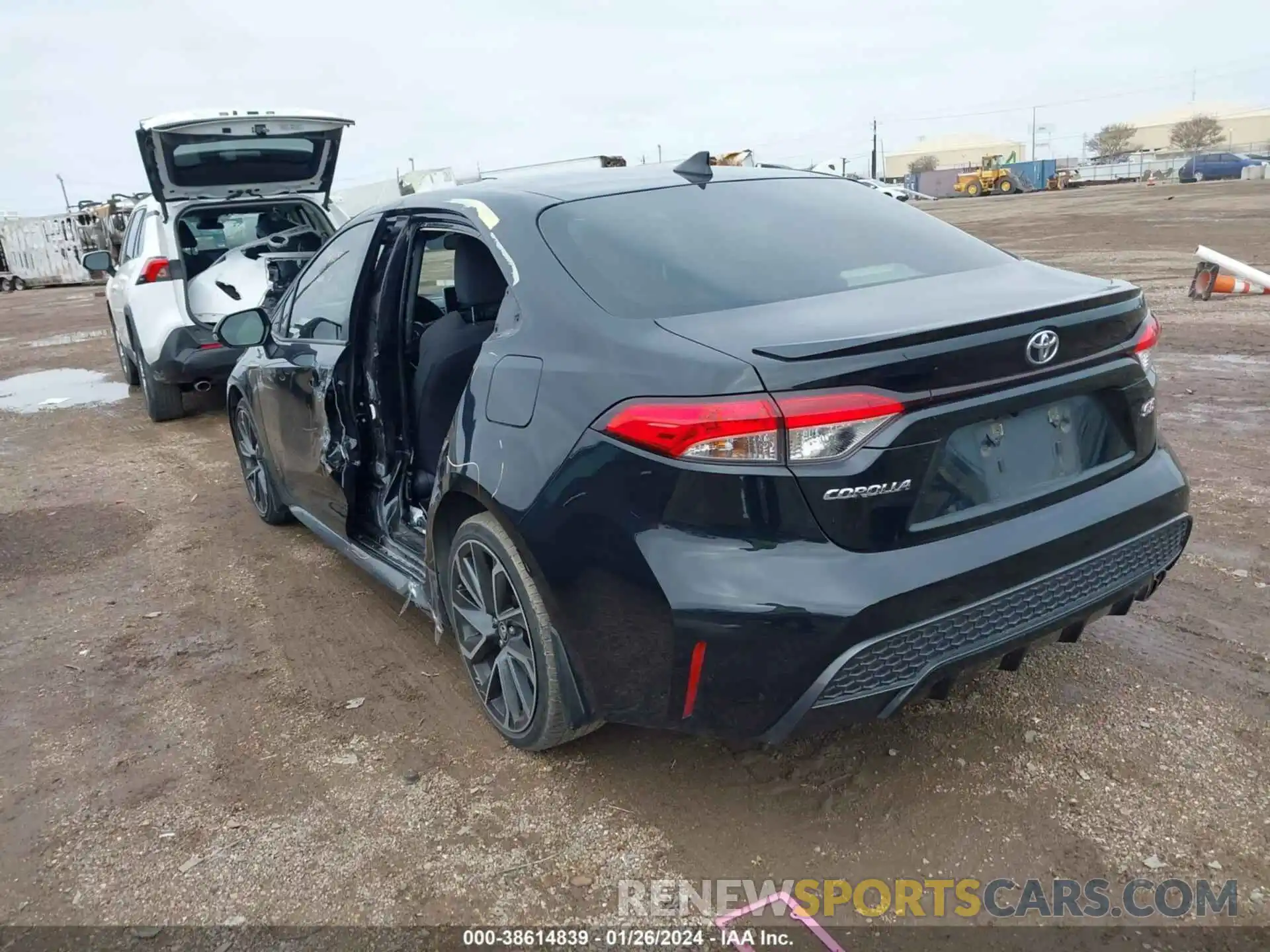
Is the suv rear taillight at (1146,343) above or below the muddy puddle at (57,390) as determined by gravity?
above

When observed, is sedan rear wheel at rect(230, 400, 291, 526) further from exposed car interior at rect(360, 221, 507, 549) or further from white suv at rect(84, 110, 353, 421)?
white suv at rect(84, 110, 353, 421)

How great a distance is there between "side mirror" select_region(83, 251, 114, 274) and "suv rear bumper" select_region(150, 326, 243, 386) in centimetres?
199

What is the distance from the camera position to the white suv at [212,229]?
7547 millimetres

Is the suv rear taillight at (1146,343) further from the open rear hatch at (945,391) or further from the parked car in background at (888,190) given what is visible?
the parked car in background at (888,190)

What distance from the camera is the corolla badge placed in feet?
7.00

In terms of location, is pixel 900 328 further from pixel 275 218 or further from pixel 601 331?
pixel 275 218

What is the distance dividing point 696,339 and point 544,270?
652mm

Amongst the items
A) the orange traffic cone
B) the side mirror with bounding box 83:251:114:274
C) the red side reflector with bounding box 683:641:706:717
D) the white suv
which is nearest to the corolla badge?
the red side reflector with bounding box 683:641:706:717

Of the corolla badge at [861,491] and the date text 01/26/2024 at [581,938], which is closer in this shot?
the corolla badge at [861,491]

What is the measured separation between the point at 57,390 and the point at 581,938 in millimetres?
10663

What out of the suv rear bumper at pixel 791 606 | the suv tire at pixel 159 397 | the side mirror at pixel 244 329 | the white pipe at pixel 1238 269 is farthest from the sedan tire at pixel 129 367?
the white pipe at pixel 1238 269

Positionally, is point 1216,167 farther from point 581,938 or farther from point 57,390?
point 581,938

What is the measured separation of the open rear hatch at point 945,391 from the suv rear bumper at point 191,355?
20.6 ft

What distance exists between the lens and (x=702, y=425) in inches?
84.8
